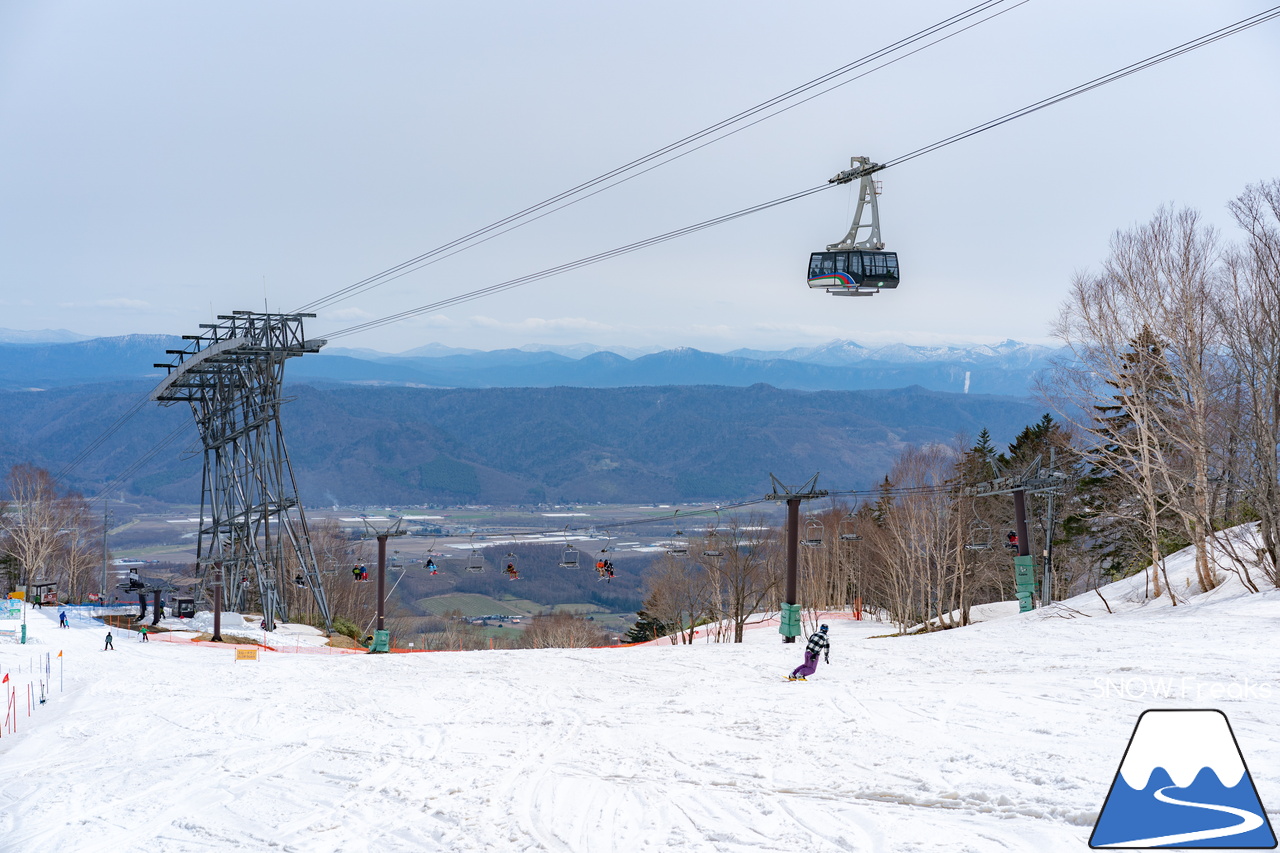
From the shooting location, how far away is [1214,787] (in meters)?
7.29

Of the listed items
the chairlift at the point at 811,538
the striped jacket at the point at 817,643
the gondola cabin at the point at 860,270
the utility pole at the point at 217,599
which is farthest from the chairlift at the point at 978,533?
the utility pole at the point at 217,599

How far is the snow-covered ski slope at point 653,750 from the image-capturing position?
1150cm

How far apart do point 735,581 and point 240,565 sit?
2892cm

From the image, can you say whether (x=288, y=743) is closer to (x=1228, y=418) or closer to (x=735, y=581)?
(x=1228, y=418)

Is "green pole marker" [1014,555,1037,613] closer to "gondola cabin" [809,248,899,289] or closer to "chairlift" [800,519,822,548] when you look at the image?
"chairlift" [800,519,822,548]

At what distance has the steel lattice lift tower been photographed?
52.5m

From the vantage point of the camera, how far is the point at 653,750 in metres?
15.7

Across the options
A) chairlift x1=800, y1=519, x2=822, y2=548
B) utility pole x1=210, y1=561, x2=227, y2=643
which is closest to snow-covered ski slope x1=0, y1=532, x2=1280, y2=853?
chairlift x1=800, y1=519, x2=822, y2=548

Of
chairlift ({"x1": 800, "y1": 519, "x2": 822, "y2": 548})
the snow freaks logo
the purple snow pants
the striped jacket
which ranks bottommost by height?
the purple snow pants

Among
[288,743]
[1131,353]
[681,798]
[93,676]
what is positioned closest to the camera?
[681,798]

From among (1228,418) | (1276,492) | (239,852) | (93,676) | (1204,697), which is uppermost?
(1228,418)

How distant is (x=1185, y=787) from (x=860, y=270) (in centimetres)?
1463

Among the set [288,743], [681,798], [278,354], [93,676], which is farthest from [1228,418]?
[278,354]

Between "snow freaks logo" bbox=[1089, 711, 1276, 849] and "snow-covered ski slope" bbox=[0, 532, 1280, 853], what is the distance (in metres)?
2.68
